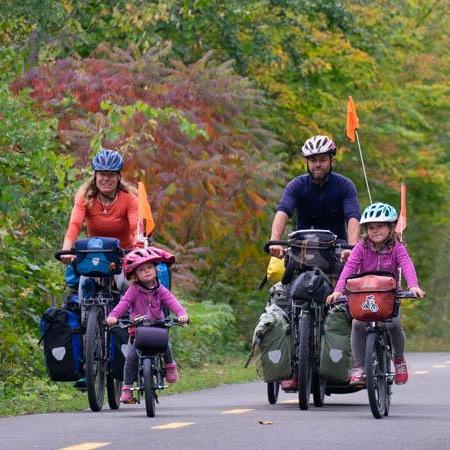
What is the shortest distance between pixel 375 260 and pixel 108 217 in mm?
2345

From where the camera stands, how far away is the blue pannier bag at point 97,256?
14984mm

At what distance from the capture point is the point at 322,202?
15766 millimetres

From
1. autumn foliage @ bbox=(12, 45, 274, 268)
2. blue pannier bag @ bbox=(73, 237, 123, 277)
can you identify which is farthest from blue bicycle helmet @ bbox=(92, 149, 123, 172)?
autumn foliage @ bbox=(12, 45, 274, 268)

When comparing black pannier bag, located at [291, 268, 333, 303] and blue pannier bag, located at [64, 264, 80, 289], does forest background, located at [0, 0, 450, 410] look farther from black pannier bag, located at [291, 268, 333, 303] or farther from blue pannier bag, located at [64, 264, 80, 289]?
black pannier bag, located at [291, 268, 333, 303]

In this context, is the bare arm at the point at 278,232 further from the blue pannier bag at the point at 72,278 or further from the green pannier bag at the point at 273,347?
the blue pannier bag at the point at 72,278

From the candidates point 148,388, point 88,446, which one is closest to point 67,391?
point 148,388

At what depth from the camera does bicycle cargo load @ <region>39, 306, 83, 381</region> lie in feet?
49.5

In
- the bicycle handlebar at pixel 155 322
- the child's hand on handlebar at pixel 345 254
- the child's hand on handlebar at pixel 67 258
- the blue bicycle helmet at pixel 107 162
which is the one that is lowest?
Result: the bicycle handlebar at pixel 155 322

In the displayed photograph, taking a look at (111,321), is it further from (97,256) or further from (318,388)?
(318,388)

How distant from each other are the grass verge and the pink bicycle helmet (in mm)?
1553

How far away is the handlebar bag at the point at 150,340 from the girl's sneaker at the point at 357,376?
1461 millimetres

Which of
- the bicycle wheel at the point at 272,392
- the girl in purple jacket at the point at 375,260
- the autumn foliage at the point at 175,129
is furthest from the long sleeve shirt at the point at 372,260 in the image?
the autumn foliage at the point at 175,129

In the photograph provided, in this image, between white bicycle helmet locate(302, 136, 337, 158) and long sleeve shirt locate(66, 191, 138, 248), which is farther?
white bicycle helmet locate(302, 136, 337, 158)

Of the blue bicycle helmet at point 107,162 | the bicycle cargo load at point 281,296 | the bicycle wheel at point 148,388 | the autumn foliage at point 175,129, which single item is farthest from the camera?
the autumn foliage at point 175,129
